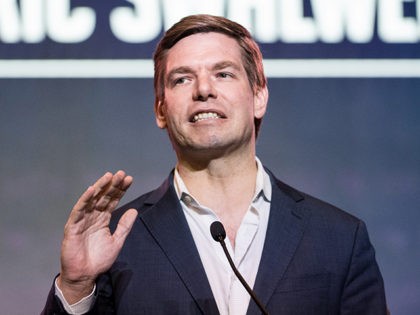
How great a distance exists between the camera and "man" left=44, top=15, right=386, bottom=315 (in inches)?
76.2

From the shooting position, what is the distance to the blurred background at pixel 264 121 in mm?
3074

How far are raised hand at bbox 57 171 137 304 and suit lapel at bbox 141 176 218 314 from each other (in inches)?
7.0

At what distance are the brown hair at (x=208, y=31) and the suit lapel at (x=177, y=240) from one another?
1.28 feet

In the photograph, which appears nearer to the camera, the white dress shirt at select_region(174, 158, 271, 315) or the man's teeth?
the white dress shirt at select_region(174, 158, 271, 315)

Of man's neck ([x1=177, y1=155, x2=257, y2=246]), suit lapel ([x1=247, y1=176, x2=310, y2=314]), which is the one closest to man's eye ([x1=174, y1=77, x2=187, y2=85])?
man's neck ([x1=177, y1=155, x2=257, y2=246])

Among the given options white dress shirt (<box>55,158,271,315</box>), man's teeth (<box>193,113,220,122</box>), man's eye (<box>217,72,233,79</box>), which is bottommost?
white dress shirt (<box>55,158,271,315</box>)

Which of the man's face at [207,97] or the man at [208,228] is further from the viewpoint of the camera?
the man's face at [207,97]

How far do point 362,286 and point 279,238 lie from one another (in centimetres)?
29

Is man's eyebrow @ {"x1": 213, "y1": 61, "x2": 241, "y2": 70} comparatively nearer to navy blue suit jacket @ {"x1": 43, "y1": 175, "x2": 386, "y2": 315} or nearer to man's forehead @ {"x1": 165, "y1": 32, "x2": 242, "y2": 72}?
man's forehead @ {"x1": 165, "y1": 32, "x2": 242, "y2": 72}

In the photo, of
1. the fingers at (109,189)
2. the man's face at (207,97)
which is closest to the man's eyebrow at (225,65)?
the man's face at (207,97)

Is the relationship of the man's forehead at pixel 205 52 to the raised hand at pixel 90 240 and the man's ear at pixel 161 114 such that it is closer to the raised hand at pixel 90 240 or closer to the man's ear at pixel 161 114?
the man's ear at pixel 161 114

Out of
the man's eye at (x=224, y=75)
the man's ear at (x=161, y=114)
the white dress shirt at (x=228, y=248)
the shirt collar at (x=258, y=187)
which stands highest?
the man's eye at (x=224, y=75)

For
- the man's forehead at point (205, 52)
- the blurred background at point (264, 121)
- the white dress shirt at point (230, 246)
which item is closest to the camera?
the white dress shirt at point (230, 246)

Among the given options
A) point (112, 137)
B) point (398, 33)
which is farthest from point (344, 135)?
point (112, 137)
